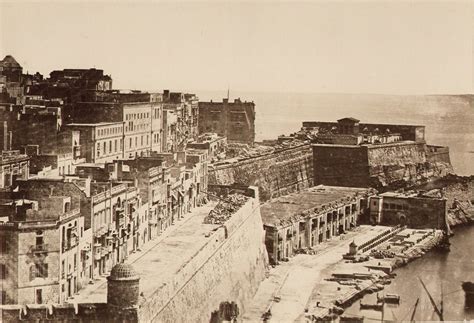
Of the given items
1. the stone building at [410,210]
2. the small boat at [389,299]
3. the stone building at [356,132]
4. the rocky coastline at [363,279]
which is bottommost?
the small boat at [389,299]

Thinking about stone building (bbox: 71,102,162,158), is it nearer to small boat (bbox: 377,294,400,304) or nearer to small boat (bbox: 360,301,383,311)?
small boat (bbox: 377,294,400,304)

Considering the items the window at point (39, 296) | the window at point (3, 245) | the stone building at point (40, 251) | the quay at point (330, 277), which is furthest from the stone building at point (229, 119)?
the window at point (3, 245)

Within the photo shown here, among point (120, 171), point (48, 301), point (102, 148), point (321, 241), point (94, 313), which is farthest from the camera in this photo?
point (321, 241)

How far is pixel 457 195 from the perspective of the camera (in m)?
59.2

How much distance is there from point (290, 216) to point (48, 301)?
21.1 meters

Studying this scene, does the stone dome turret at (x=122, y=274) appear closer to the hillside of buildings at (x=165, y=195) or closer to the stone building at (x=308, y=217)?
the hillside of buildings at (x=165, y=195)

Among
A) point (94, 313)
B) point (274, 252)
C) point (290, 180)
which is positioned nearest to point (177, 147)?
point (290, 180)

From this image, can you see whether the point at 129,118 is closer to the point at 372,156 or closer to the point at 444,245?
the point at 444,245

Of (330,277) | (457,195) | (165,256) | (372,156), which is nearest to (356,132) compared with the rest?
(372,156)

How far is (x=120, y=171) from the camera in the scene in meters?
34.2

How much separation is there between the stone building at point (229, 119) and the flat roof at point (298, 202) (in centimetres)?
1369

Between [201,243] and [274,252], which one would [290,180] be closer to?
[274,252]

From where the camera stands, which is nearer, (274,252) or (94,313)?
(94,313)

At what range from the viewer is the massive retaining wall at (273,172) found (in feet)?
165
